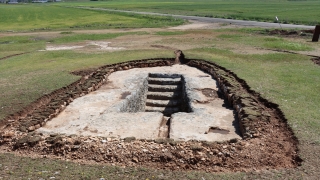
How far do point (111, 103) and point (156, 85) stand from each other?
13.7 feet

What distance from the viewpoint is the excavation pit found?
9039 mm

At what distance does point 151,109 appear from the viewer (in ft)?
46.2

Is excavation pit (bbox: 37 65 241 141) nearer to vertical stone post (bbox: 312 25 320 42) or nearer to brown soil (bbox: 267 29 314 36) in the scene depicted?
vertical stone post (bbox: 312 25 320 42)

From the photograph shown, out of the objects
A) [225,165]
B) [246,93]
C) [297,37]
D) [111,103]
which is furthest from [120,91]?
[297,37]

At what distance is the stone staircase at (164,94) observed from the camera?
14086 mm

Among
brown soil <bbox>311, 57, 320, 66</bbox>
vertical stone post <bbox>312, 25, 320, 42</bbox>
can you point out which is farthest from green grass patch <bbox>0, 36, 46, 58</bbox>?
vertical stone post <bbox>312, 25, 320, 42</bbox>

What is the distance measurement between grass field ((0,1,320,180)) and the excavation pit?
1763 mm

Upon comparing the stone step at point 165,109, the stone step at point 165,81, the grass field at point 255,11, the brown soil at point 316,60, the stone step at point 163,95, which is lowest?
the stone step at point 165,109

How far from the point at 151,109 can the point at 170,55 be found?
5.57 metres

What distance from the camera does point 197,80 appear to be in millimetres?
14359

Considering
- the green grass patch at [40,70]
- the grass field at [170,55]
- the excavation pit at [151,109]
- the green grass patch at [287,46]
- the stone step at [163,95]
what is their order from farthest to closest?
the green grass patch at [287,46] < the stone step at [163,95] < the green grass patch at [40,70] < the excavation pit at [151,109] < the grass field at [170,55]

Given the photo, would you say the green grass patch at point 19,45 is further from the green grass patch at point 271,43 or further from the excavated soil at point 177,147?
the green grass patch at point 271,43

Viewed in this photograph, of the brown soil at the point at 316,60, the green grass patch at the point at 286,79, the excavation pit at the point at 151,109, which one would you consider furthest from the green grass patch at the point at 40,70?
the brown soil at the point at 316,60

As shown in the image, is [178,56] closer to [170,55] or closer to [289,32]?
[170,55]
